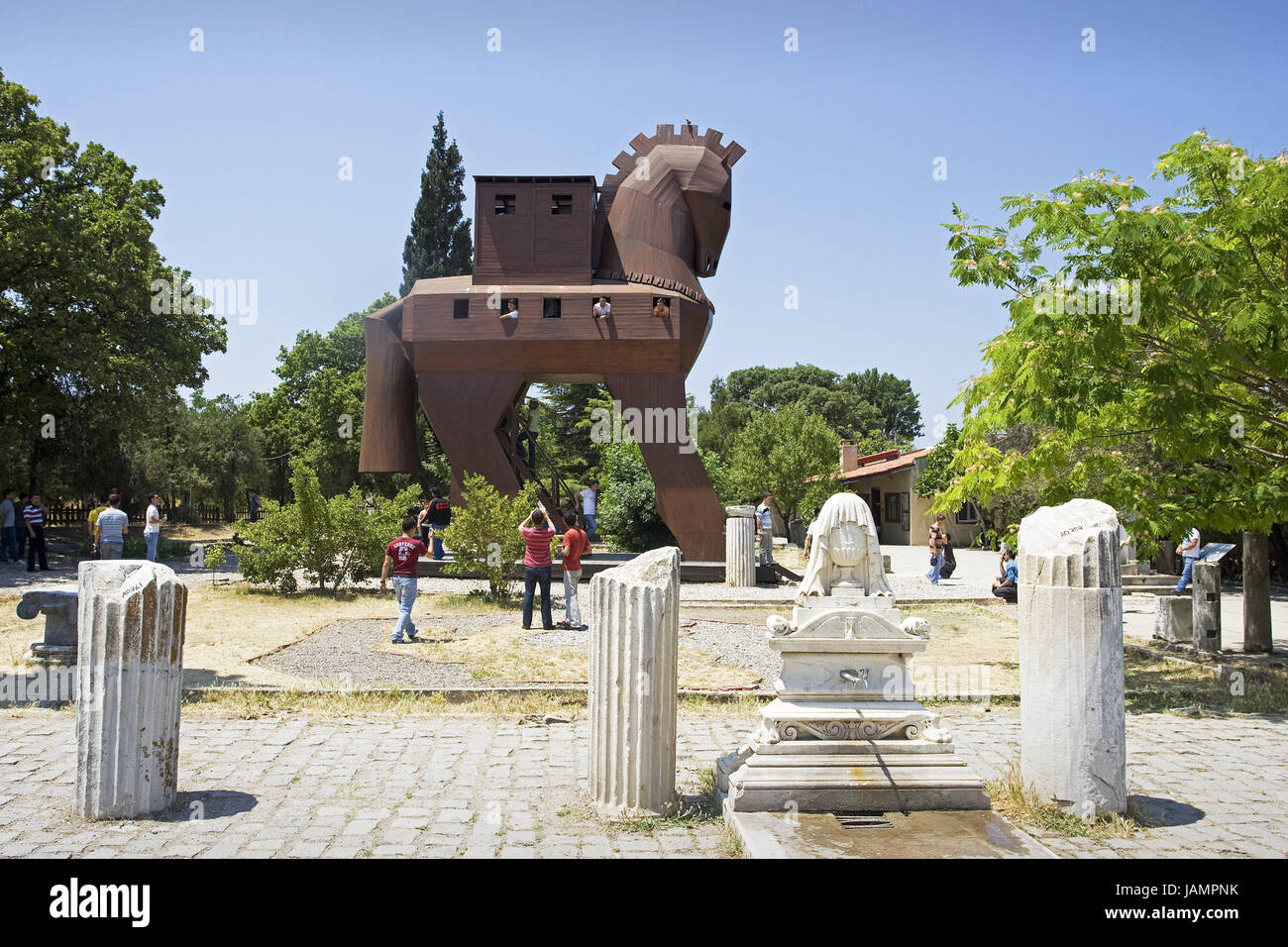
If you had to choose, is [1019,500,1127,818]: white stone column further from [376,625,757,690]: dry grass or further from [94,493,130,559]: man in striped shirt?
[94,493,130,559]: man in striped shirt

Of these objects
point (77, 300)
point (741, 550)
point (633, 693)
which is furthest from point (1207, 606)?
point (77, 300)

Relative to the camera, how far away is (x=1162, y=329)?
A: 9711 mm

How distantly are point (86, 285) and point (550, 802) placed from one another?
21458 millimetres

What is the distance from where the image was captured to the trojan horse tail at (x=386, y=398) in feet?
65.9

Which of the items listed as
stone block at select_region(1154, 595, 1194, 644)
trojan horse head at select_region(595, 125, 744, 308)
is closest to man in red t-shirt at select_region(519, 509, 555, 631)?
trojan horse head at select_region(595, 125, 744, 308)

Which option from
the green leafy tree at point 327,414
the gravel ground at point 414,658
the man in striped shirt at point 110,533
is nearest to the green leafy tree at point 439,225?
the green leafy tree at point 327,414

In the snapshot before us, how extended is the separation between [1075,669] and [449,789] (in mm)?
4001

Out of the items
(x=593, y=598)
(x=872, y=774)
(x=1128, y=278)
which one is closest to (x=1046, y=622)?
(x=872, y=774)

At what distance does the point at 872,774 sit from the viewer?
210 inches

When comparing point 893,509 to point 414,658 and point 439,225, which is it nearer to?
point 439,225

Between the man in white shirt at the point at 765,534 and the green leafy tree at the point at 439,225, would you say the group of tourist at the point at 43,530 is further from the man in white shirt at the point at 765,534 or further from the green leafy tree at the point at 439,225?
the green leafy tree at the point at 439,225

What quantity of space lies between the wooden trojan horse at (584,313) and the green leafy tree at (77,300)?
855cm

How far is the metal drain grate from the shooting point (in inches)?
200

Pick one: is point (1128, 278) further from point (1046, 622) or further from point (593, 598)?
point (593, 598)
